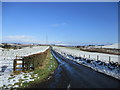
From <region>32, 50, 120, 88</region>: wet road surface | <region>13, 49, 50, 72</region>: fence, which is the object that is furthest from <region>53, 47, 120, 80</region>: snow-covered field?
<region>13, 49, 50, 72</region>: fence

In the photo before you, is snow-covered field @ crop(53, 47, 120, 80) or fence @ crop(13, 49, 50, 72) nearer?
fence @ crop(13, 49, 50, 72)

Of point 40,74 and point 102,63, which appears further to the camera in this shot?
point 102,63

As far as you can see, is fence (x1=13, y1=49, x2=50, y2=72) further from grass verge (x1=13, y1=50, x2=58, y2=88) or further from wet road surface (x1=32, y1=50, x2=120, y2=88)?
wet road surface (x1=32, y1=50, x2=120, y2=88)

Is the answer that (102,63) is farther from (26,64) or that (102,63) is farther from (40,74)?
(26,64)

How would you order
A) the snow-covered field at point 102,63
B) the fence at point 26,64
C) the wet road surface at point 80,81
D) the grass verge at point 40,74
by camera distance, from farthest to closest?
1. the snow-covered field at point 102,63
2. the fence at point 26,64
3. the grass verge at point 40,74
4. the wet road surface at point 80,81

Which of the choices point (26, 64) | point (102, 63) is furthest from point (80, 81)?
point (102, 63)

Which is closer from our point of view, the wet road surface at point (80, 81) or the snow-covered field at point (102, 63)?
the wet road surface at point (80, 81)

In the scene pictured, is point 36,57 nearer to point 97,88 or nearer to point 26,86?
point 26,86

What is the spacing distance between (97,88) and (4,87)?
6029 mm

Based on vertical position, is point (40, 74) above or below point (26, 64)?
below

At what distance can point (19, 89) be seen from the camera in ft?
21.7

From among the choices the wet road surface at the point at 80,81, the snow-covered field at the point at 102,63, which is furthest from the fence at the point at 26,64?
the snow-covered field at the point at 102,63

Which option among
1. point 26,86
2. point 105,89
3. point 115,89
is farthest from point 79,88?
point 26,86

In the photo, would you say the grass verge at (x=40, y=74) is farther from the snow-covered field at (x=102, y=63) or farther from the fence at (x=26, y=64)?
the snow-covered field at (x=102, y=63)
